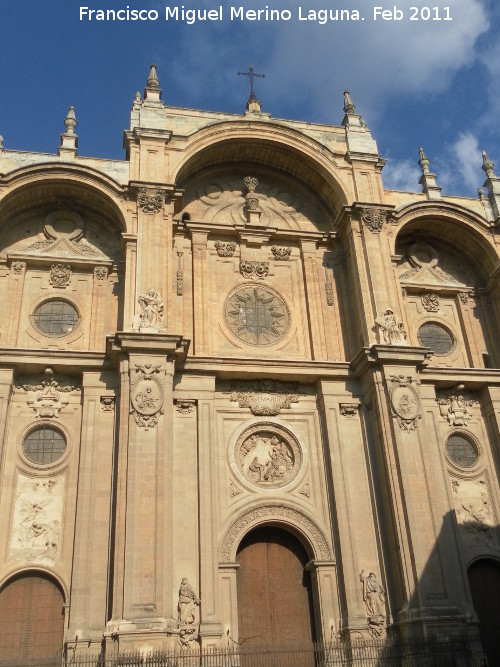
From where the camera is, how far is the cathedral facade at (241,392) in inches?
634

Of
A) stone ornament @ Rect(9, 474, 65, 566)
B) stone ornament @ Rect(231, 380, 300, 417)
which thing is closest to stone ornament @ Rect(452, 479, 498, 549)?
stone ornament @ Rect(231, 380, 300, 417)

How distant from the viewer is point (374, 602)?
16.8 m

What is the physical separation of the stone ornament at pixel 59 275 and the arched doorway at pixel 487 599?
13.7m

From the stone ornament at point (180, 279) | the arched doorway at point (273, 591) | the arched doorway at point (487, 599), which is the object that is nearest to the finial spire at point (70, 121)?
the stone ornament at point (180, 279)

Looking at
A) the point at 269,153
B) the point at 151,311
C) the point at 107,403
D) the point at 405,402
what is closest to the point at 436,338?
the point at 405,402

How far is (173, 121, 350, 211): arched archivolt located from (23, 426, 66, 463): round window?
8531 mm

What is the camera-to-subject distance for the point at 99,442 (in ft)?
57.2

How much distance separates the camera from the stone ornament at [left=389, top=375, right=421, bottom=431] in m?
18.1

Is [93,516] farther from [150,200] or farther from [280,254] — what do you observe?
[280,254]

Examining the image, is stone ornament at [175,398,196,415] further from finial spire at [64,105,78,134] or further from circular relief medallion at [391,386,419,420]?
finial spire at [64,105,78,134]

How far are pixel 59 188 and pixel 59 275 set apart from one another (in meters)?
2.63

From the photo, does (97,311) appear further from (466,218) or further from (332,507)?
(466,218)

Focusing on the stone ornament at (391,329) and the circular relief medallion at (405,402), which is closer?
the circular relief medallion at (405,402)

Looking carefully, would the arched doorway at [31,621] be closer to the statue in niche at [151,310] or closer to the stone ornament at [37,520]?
the stone ornament at [37,520]
